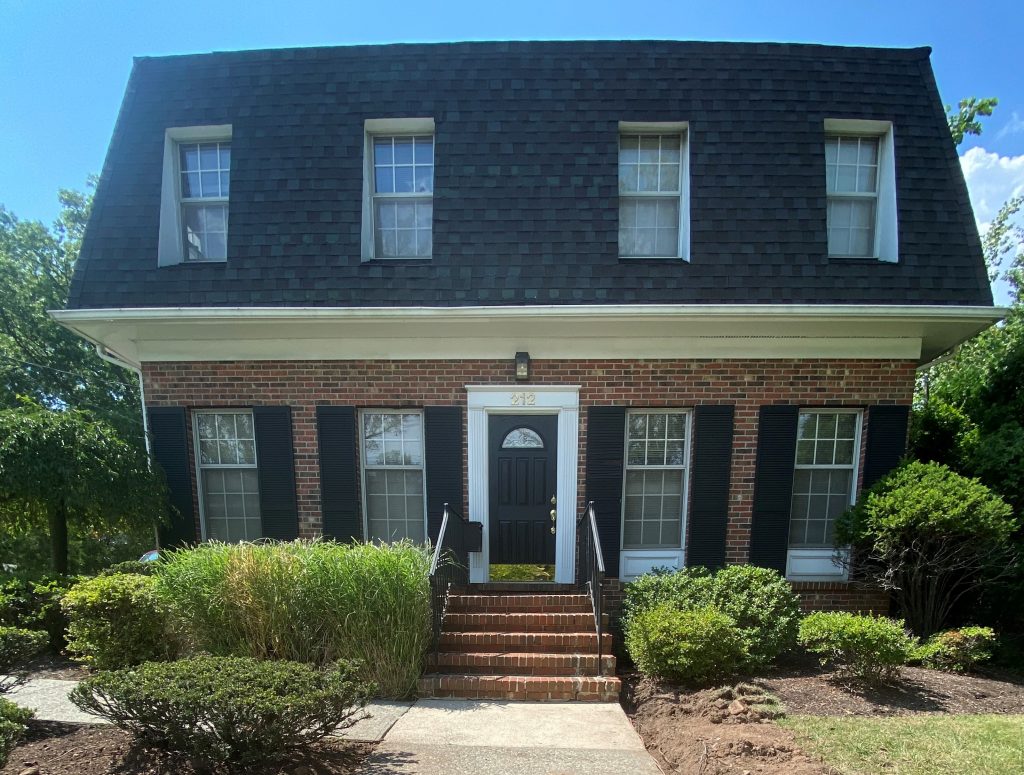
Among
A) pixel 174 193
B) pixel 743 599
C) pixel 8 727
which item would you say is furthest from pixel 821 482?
pixel 174 193

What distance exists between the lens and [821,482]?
596 centimetres

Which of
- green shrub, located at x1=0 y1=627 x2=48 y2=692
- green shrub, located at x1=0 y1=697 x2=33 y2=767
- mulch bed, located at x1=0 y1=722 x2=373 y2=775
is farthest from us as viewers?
green shrub, located at x1=0 y1=627 x2=48 y2=692

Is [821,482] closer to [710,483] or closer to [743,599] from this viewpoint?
[710,483]

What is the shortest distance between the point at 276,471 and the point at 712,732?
4942 millimetres

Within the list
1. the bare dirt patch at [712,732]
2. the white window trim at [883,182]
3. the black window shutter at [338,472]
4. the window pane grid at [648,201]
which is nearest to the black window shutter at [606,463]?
the bare dirt patch at [712,732]

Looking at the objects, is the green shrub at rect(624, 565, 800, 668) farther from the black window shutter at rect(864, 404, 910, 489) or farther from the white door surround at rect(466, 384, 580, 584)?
the black window shutter at rect(864, 404, 910, 489)

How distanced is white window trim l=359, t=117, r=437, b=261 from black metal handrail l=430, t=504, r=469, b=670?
2.99 meters

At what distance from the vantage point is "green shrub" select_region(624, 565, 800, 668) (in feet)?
15.1

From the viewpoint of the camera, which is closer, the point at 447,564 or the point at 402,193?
the point at 447,564

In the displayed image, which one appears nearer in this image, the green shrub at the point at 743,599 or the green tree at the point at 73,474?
the green shrub at the point at 743,599

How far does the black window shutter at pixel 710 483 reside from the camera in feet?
18.9

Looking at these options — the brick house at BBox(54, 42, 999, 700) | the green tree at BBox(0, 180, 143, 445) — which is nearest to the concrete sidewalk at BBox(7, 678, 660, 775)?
the brick house at BBox(54, 42, 999, 700)

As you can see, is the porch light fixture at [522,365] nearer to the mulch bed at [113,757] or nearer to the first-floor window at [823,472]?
the first-floor window at [823,472]

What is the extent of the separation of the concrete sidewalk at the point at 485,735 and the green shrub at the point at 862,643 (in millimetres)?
1839
